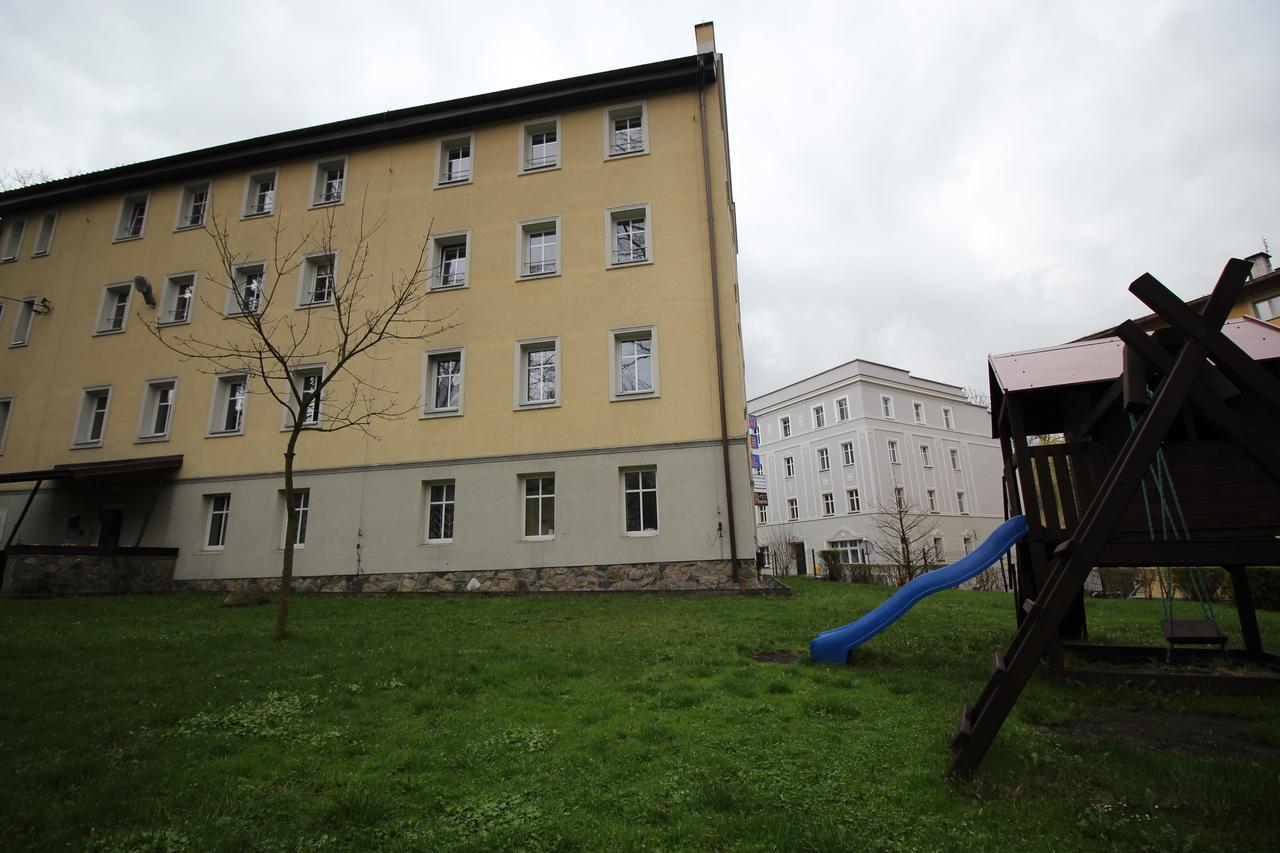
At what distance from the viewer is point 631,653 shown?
8352 mm

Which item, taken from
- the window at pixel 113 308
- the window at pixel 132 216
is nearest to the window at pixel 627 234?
the window at pixel 113 308

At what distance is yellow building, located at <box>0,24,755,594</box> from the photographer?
1764 cm

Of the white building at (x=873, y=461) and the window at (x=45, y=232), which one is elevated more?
the window at (x=45, y=232)

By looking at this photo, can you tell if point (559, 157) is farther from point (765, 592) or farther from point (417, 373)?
point (765, 592)

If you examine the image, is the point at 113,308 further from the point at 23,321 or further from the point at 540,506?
the point at 540,506

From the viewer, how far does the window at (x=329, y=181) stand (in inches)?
899

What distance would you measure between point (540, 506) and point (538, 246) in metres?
8.57

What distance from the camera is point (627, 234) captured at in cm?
2000

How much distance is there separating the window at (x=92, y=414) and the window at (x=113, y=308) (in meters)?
2.43

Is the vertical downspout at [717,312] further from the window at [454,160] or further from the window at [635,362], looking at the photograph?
the window at [454,160]

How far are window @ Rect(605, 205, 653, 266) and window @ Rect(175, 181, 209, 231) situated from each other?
54.3 feet

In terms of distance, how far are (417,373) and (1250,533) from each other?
62.3 feet

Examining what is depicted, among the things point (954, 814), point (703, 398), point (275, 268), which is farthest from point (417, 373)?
point (954, 814)

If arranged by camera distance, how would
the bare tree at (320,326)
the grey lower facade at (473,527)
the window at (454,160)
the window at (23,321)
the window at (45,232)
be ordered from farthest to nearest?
1. the window at (45,232)
2. the window at (23,321)
3. the window at (454,160)
4. the bare tree at (320,326)
5. the grey lower facade at (473,527)
